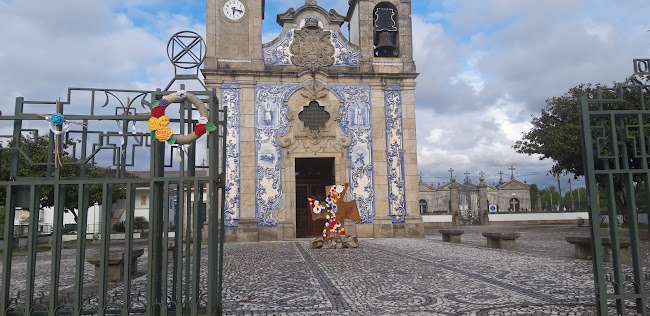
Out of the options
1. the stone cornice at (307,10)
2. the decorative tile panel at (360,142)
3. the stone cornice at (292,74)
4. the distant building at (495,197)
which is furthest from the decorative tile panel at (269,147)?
the distant building at (495,197)

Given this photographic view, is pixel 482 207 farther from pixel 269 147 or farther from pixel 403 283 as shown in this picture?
pixel 403 283

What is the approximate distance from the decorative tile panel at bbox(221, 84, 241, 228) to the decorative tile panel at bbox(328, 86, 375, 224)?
3304 millimetres

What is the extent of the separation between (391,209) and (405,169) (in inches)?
56.6

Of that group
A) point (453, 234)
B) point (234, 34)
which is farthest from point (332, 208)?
point (234, 34)

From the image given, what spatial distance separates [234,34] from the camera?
56.2 ft

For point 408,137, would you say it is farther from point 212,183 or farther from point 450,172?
point 450,172

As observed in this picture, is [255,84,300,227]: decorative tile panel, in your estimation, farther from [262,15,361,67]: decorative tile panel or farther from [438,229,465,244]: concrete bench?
[438,229,465,244]: concrete bench

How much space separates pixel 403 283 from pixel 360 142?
417 inches

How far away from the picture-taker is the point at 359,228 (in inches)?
655

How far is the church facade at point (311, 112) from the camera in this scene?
16562 mm

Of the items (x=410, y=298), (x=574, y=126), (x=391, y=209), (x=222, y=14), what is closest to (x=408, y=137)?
(x=391, y=209)

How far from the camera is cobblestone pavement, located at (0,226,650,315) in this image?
512cm

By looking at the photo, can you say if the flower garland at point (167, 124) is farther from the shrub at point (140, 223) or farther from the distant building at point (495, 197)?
the distant building at point (495, 197)

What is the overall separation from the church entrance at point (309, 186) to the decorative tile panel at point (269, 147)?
7.83 feet
